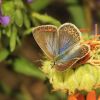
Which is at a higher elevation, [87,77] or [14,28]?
[14,28]

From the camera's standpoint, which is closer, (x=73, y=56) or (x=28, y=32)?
(x=73, y=56)

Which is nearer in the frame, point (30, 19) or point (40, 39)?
point (40, 39)

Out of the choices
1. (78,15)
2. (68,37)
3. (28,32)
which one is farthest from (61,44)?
(78,15)

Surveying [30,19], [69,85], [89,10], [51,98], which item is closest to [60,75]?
[69,85]

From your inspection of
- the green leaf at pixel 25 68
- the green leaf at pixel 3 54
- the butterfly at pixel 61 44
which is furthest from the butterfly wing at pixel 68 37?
the green leaf at pixel 25 68

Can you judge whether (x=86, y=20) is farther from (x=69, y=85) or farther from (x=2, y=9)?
(x=69, y=85)

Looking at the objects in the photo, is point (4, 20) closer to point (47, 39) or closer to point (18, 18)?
point (18, 18)
